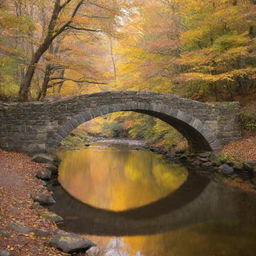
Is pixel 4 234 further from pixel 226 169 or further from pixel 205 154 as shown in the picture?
pixel 205 154

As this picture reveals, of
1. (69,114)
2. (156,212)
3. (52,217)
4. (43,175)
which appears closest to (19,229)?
(52,217)

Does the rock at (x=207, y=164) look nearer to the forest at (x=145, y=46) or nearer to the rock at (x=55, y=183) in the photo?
the forest at (x=145, y=46)

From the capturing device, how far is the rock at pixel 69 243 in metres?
4.32

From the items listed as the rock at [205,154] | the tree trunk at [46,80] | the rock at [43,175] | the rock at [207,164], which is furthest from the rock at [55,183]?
the rock at [205,154]

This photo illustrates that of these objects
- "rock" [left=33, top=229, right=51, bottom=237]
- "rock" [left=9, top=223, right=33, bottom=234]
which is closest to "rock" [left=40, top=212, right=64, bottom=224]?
"rock" [left=33, top=229, right=51, bottom=237]

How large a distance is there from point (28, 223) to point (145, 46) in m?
12.0

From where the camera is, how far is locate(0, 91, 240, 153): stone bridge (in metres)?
10.6

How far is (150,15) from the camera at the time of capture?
15.4 m

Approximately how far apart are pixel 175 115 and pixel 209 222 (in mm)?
6167

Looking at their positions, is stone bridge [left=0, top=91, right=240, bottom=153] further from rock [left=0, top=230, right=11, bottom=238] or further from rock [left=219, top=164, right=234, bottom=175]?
rock [left=0, top=230, right=11, bottom=238]

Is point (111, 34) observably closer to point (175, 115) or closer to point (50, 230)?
point (175, 115)

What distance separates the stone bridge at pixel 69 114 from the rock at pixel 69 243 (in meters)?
6.52

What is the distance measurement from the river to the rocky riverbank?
0.52m

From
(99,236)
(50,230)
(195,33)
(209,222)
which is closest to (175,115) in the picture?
(195,33)
